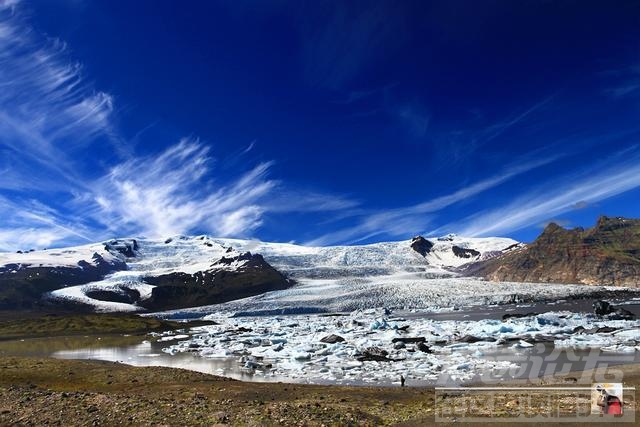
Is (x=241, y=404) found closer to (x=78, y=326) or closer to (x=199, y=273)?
(x=78, y=326)

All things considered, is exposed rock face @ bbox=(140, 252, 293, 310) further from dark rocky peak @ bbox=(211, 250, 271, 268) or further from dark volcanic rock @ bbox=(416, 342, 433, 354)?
dark volcanic rock @ bbox=(416, 342, 433, 354)

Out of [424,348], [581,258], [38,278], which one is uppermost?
[581,258]

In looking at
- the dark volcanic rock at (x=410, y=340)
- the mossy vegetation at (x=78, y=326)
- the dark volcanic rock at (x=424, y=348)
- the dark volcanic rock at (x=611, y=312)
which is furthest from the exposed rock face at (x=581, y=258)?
the dark volcanic rock at (x=424, y=348)

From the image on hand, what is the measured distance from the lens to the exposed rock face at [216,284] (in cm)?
13488

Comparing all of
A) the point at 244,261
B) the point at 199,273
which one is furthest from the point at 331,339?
the point at 244,261

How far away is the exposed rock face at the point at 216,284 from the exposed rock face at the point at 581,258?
92983mm

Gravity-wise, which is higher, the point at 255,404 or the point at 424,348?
the point at 424,348

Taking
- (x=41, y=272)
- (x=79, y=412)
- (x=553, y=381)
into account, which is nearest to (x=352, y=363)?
(x=553, y=381)

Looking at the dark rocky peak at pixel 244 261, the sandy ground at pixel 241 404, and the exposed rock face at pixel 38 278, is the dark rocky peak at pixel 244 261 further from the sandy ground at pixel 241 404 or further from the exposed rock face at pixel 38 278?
the sandy ground at pixel 241 404

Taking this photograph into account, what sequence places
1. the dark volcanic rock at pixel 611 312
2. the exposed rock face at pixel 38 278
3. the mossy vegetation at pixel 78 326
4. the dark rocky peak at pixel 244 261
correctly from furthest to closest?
the dark rocky peak at pixel 244 261, the exposed rock face at pixel 38 278, the mossy vegetation at pixel 78 326, the dark volcanic rock at pixel 611 312

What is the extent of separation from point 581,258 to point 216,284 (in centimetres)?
13093

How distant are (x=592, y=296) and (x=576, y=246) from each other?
87967 mm

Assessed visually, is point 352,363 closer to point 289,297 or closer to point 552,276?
point 289,297

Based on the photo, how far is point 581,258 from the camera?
542ft
